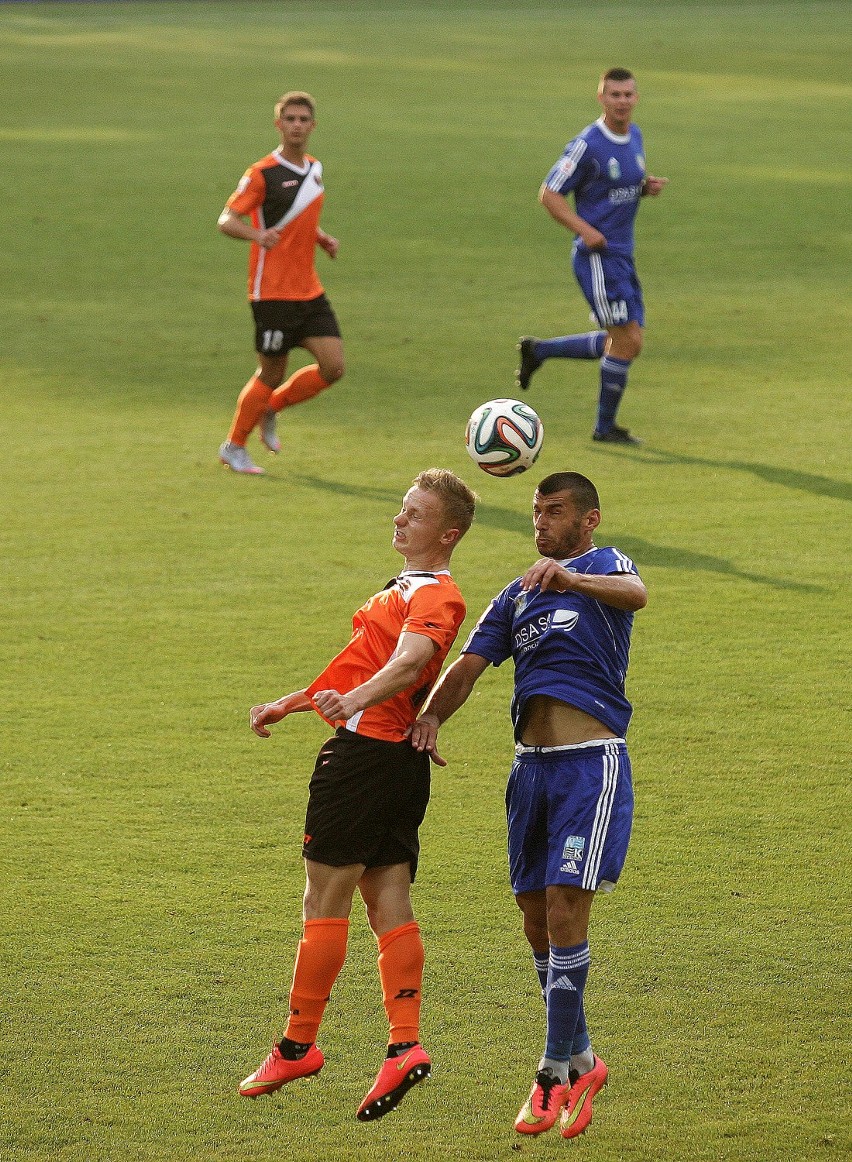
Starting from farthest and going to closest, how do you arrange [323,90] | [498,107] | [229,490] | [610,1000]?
[323,90]
[498,107]
[229,490]
[610,1000]

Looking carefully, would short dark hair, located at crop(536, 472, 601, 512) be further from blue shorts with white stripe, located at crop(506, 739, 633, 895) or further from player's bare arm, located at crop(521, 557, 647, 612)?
blue shorts with white stripe, located at crop(506, 739, 633, 895)

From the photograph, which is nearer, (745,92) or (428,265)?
(428,265)

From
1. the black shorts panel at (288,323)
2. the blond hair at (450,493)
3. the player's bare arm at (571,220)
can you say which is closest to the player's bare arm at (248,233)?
the black shorts panel at (288,323)

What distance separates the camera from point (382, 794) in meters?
4.66

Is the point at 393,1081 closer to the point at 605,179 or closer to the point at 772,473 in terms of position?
the point at 772,473

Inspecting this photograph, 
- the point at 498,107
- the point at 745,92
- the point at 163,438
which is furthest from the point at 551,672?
the point at 745,92

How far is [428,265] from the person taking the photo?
1725 centimetres

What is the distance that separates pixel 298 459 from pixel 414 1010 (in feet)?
23.2

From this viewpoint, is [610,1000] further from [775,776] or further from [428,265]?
[428,265]

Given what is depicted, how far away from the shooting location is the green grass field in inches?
189

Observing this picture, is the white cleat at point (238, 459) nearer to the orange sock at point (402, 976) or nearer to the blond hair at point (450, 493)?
the blond hair at point (450, 493)

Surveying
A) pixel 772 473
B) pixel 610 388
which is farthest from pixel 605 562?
pixel 610 388

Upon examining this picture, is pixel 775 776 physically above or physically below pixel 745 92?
below

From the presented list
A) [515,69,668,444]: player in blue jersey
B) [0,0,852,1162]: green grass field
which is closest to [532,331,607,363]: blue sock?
[515,69,668,444]: player in blue jersey
